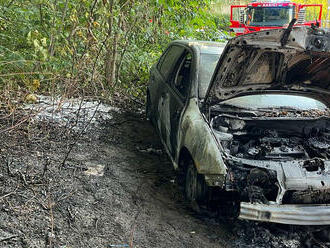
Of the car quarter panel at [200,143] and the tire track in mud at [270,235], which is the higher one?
the car quarter panel at [200,143]

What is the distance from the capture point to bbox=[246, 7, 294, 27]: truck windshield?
18.1 m

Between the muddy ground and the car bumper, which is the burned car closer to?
the car bumper

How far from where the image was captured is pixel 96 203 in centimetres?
355

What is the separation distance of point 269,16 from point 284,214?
56.3 ft

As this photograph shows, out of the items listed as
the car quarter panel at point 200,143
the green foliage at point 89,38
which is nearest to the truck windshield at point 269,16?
the green foliage at point 89,38

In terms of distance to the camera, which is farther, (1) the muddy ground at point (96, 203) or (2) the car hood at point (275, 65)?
(2) the car hood at point (275, 65)

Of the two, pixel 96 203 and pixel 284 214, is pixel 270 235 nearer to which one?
pixel 284 214

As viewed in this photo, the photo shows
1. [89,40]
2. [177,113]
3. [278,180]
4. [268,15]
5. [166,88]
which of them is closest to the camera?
[278,180]

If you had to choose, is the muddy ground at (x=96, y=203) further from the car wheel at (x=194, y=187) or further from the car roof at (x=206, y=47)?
the car roof at (x=206, y=47)

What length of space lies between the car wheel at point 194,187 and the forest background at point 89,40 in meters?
1.95

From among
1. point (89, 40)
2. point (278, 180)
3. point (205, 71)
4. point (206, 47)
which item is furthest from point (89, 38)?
point (278, 180)

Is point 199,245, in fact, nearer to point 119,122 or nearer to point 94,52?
point 119,122

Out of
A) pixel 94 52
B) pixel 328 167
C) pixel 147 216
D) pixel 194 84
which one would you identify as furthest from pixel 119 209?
pixel 94 52

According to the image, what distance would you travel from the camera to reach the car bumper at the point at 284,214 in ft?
9.73
